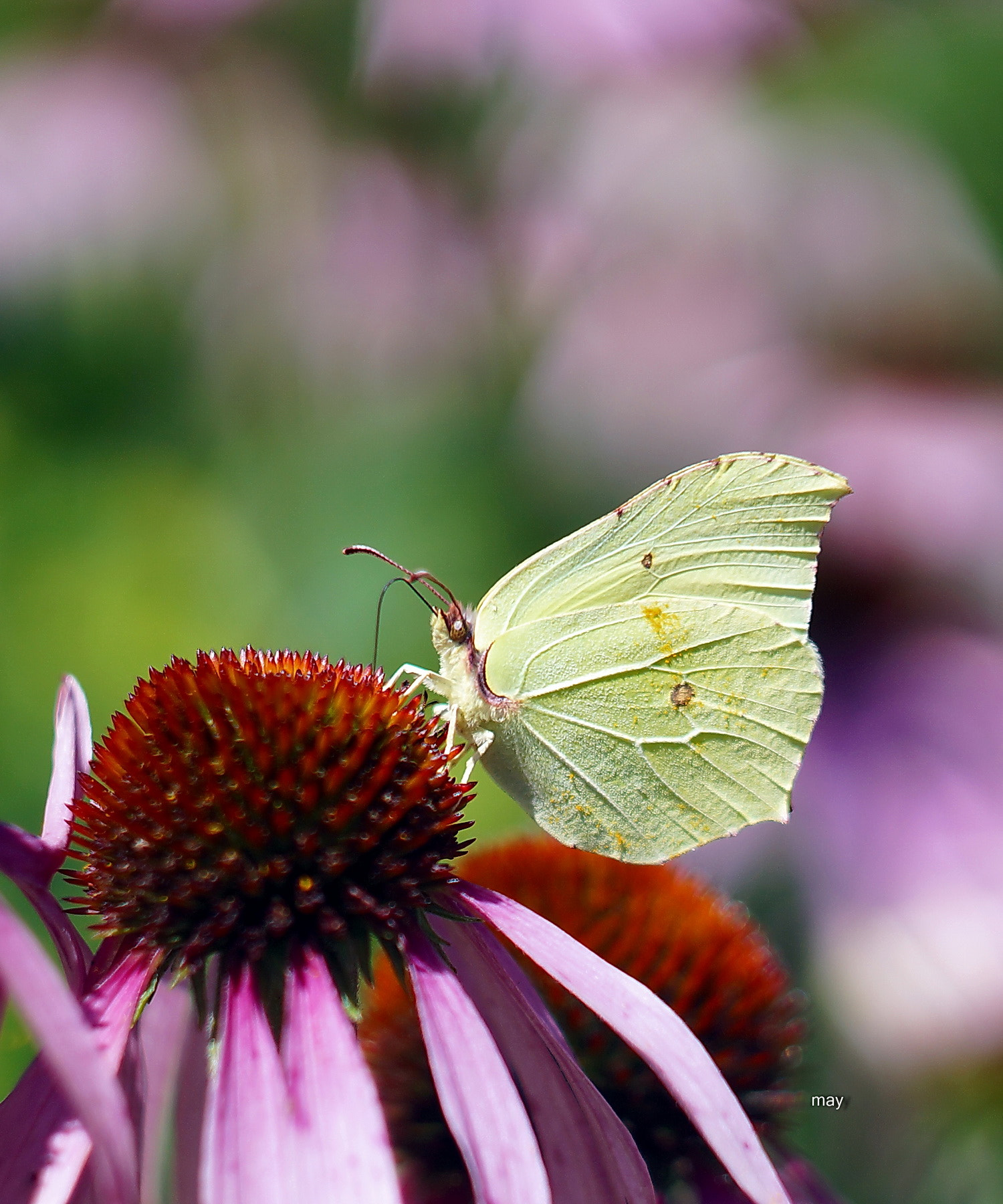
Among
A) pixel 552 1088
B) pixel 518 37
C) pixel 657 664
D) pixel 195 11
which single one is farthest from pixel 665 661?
pixel 195 11

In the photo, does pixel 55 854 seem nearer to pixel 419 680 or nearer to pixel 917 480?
pixel 419 680

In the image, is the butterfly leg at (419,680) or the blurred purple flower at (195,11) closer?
the butterfly leg at (419,680)

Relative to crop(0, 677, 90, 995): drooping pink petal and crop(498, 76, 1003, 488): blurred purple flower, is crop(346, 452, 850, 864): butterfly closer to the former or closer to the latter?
crop(0, 677, 90, 995): drooping pink petal

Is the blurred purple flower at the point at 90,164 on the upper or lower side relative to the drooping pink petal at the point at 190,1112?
upper

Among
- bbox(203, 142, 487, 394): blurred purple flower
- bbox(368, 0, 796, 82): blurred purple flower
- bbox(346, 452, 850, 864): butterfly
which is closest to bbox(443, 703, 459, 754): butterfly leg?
bbox(346, 452, 850, 864): butterfly

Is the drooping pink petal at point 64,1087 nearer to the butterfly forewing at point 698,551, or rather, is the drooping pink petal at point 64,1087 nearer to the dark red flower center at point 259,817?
the dark red flower center at point 259,817

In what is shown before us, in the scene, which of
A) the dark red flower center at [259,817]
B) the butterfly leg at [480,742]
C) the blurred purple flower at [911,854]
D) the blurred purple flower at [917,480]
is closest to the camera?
the dark red flower center at [259,817]

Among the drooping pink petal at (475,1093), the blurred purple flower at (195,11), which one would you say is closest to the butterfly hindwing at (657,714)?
the drooping pink petal at (475,1093)
